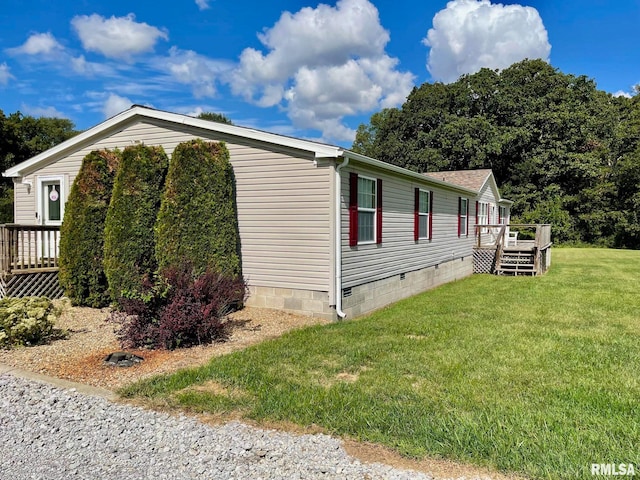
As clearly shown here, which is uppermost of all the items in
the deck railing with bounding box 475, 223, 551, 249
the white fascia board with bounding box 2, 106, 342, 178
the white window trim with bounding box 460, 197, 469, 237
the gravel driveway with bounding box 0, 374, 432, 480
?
the white fascia board with bounding box 2, 106, 342, 178

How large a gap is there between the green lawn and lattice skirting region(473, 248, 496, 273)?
8504 mm

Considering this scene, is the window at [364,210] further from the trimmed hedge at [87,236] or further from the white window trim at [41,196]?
the white window trim at [41,196]

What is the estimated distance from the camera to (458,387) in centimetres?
414

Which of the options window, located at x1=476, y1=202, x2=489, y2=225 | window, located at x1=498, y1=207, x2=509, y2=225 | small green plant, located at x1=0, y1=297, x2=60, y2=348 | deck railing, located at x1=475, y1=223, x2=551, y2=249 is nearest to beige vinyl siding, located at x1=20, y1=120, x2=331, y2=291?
small green plant, located at x1=0, y1=297, x2=60, y2=348

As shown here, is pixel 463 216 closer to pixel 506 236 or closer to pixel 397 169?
pixel 506 236

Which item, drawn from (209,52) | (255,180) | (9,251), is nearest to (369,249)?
(255,180)

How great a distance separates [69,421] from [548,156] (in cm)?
3220

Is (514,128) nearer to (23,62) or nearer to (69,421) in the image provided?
(23,62)

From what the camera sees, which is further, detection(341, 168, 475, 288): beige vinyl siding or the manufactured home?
detection(341, 168, 475, 288): beige vinyl siding

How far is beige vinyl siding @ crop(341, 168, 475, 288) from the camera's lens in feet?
25.4

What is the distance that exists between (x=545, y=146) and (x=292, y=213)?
92.1 ft

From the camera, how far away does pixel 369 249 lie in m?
8.44

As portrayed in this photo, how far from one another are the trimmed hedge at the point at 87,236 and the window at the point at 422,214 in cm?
707

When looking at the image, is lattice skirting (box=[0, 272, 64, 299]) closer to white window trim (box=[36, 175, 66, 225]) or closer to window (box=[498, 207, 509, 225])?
white window trim (box=[36, 175, 66, 225])
